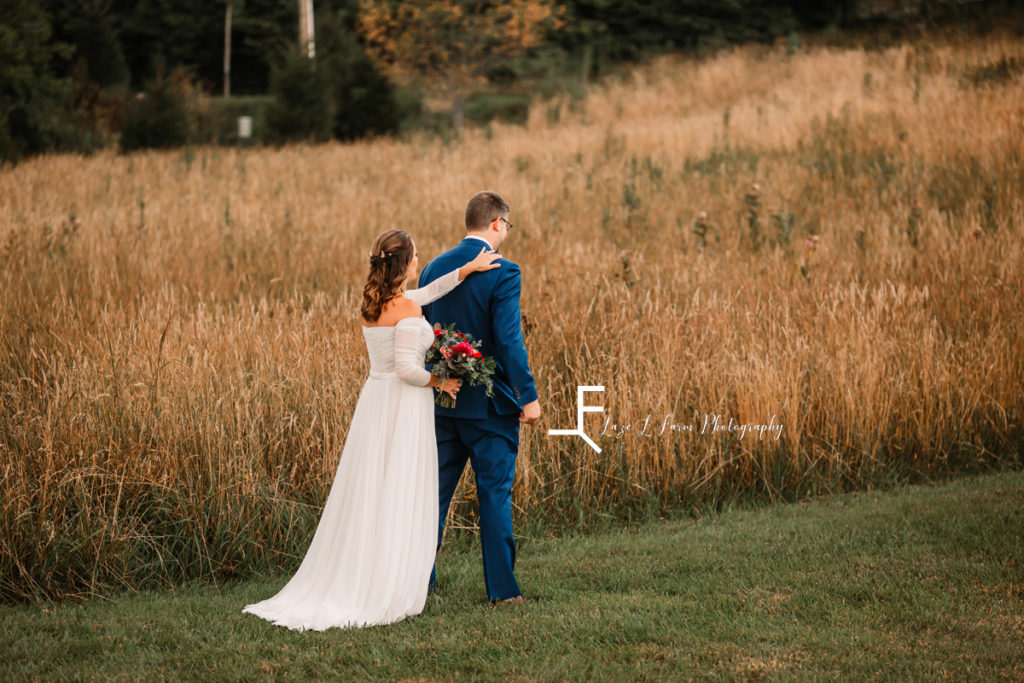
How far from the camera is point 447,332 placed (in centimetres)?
438

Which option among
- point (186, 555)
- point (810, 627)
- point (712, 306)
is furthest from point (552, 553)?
point (712, 306)

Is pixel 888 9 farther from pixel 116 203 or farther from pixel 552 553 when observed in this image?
pixel 552 553

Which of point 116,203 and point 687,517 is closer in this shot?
point 687,517

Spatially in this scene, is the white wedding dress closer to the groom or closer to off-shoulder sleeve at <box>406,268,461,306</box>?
off-shoulder sleeve at <box>406,268,461,306</box>

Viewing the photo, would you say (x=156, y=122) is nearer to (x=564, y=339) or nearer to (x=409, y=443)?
(x=564, y=339)

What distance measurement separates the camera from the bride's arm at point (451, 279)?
4.40m

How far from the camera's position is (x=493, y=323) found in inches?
177

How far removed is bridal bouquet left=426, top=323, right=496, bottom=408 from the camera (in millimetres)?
4250

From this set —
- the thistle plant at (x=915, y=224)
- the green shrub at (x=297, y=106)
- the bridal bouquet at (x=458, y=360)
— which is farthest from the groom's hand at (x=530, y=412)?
the green shrub at (x=297, y=106)

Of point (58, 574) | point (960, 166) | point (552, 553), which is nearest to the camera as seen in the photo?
point (58, 574)

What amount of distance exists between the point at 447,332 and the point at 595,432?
2.44 metres

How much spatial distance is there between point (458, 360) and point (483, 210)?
2.61 feet

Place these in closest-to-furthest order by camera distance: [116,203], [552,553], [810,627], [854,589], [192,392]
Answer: [810,627]
[854,589]
[552,553]
[192,392]
[116,203]

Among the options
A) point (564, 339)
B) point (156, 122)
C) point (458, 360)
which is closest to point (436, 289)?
point (458, 360)
